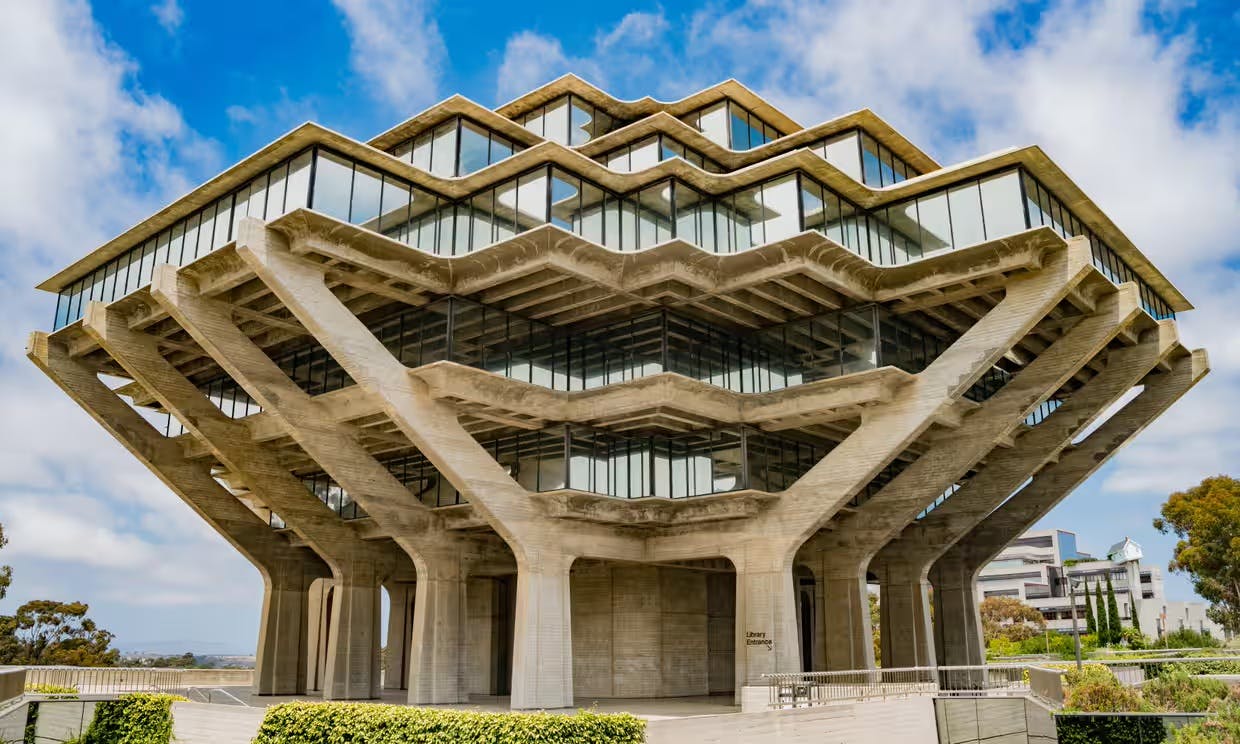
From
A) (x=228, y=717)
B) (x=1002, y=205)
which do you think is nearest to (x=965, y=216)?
(x=1002, y=205)

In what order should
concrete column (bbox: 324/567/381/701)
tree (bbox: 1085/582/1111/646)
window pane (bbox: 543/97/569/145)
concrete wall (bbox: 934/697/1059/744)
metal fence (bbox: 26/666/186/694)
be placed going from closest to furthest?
concrete wall (bbox: 934/697/1059/744)
metal fence (bbox: 26/666/186/694)
concrete column (bbox: 324/567/381/701)
window pane (bbox: 543/97/569/145)
tree (bbox: 1085/582/1111/646)

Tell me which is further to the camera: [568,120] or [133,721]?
[568,120]

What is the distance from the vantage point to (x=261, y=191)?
3384cm

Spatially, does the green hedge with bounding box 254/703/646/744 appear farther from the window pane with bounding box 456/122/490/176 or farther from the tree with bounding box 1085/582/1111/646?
the tree with bounding box 1085/582/1111/646

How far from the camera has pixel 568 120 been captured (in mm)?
42438

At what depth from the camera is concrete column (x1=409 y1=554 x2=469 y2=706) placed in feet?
120

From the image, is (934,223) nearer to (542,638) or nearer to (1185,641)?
(542,638)

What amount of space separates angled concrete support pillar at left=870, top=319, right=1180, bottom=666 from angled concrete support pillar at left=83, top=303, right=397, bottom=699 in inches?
836

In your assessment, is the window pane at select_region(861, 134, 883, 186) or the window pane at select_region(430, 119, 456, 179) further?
the window pane at select_region(861, 134, 883, 186)

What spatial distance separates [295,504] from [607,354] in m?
13.4

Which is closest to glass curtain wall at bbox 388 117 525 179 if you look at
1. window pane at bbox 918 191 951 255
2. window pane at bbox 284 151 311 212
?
window pane at bbox 284 151 311 212

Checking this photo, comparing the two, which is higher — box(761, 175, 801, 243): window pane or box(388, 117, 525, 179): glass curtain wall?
box(388, 117, 525, 179): glass curtain wall

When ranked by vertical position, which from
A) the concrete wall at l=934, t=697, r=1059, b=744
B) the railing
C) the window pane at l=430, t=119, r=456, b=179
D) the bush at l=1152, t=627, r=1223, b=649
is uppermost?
the window pane at l=430, t=119, r=456, b=179

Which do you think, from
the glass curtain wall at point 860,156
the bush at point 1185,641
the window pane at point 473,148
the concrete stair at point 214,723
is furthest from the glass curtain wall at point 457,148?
the bush at point 1185,641
